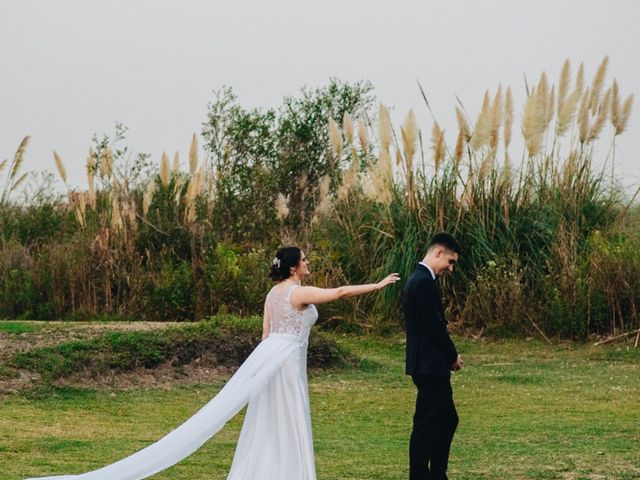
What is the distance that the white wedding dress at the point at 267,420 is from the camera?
757 centimetres

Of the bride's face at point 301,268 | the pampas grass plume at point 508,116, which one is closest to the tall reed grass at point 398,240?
the pampas grass plume at point 508,116

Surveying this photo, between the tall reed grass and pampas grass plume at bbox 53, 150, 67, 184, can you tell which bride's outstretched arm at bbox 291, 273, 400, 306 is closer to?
the tall reed grass

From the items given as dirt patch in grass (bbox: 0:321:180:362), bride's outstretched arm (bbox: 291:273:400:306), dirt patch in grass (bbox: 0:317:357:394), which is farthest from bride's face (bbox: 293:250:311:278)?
dirt patch in grass (bbox: 0:321:180:362)

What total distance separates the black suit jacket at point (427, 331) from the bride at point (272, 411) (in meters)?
0.36

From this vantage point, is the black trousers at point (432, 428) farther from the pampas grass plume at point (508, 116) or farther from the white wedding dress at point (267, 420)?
the pampas grass plume at point (508, 116)

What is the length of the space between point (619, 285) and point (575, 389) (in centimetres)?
374

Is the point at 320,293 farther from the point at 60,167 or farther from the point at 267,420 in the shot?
the point at 60,167

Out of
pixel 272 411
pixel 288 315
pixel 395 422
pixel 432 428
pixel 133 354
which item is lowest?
pixel 395 422

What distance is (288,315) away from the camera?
25.7 feet

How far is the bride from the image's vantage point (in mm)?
7574

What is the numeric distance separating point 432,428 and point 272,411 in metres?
1.08

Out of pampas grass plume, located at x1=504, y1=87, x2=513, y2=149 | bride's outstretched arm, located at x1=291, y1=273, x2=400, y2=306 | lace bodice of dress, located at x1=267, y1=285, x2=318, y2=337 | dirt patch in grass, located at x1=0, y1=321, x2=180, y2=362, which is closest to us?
bride's outstretched arm, located at x1=291, y1=273, x2=400, y2=306

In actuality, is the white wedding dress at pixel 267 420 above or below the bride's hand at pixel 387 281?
below

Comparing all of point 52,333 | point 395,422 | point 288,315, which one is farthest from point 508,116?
point 288,315
